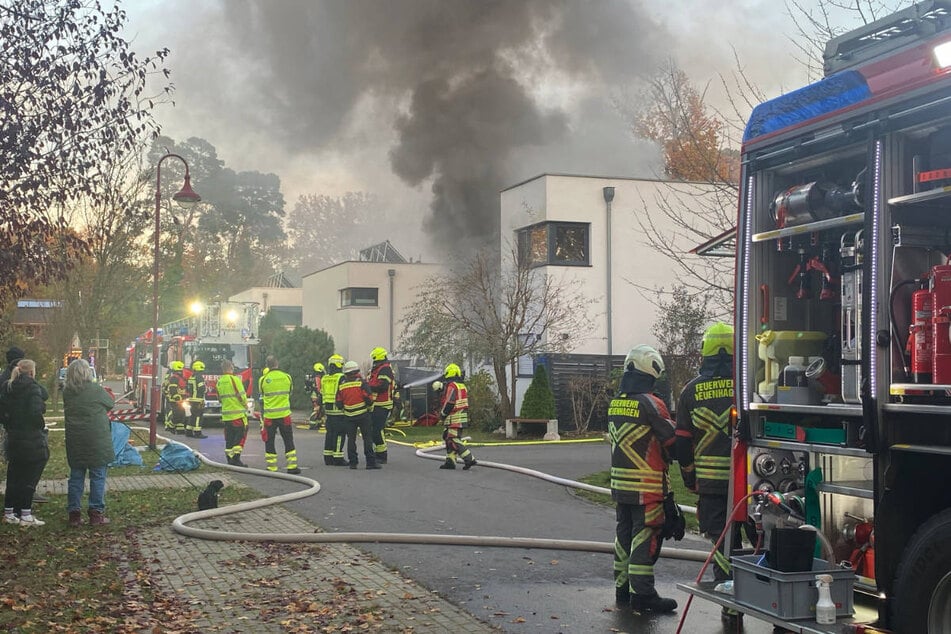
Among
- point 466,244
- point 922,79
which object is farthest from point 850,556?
point 466,244

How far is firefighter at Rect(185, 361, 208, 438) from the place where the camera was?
24.4 meters

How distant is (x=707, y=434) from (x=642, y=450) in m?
0.43

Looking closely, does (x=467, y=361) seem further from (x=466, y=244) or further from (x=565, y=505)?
(x=565, y=505)

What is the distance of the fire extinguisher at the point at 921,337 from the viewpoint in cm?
441

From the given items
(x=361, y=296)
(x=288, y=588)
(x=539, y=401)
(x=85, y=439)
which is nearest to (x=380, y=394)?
(x=85, y=439)

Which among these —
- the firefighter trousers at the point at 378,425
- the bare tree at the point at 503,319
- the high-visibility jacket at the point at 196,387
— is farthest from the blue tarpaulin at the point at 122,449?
the bare tree at the point at 503,319

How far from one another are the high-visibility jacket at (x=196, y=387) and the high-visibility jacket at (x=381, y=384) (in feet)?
32.6

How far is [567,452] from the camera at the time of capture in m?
18.9

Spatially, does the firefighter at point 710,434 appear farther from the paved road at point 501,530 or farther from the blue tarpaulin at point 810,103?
the blue tarpaulin at point 810,103

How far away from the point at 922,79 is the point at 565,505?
26.0ft

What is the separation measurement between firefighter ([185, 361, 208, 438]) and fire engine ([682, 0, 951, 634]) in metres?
20.2

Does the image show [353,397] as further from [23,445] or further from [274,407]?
[23,445]

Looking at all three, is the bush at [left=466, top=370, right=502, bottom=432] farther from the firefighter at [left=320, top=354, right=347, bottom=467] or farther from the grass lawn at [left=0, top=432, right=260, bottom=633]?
the grass lawn at [left=0, top=432, right=260, bottom=633]

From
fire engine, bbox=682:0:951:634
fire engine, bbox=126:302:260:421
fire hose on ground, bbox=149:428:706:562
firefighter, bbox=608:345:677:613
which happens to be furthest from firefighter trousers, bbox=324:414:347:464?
fire engine, bbox=126:302:260:421
